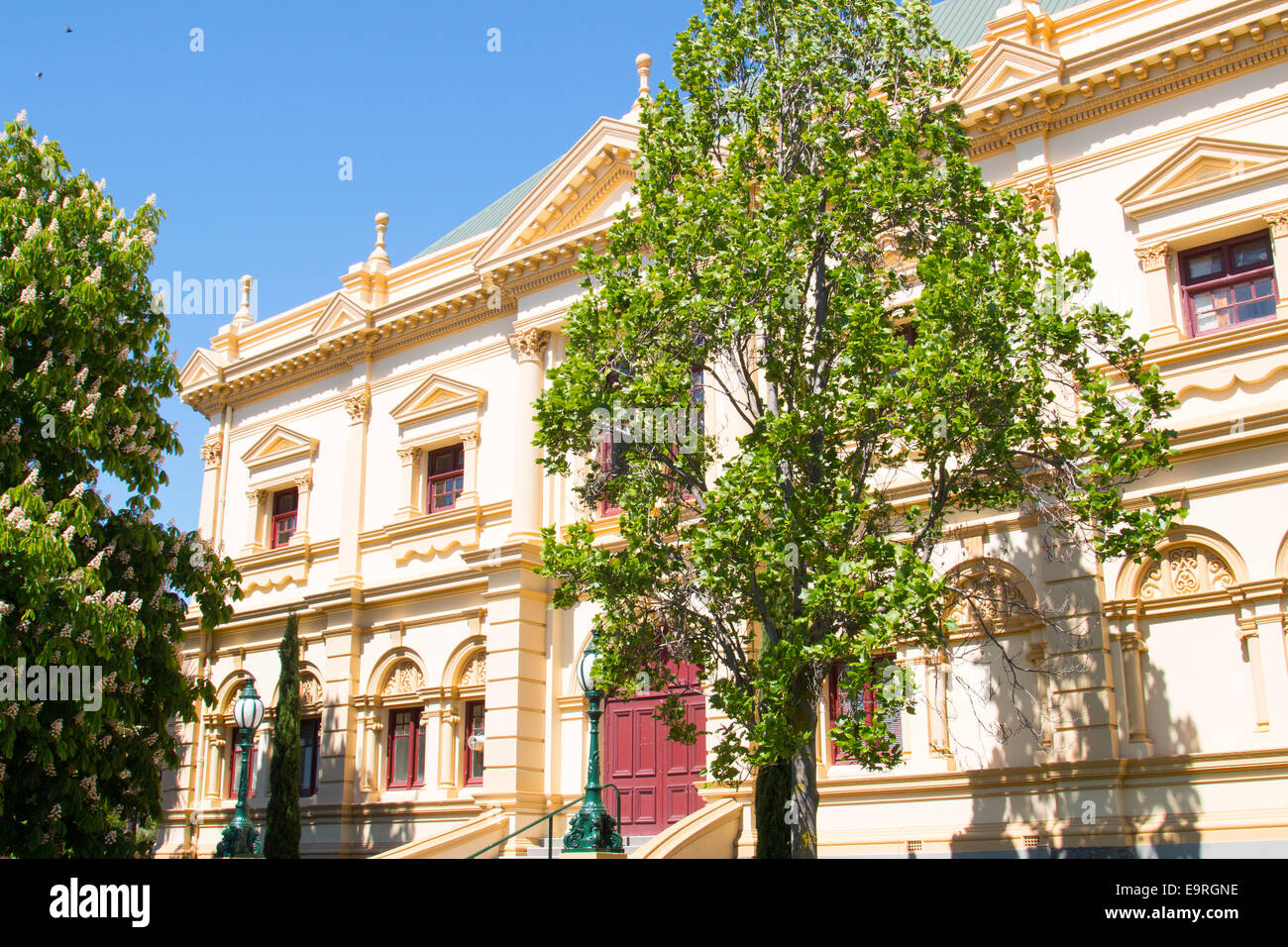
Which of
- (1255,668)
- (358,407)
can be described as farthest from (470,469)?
(1255,668)

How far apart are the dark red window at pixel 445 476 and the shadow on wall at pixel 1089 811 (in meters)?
11.9

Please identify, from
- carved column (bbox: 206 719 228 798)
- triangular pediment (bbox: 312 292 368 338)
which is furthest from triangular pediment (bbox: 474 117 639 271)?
carved column (bbox: 206 719 228 798)

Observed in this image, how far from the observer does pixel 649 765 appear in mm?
19828

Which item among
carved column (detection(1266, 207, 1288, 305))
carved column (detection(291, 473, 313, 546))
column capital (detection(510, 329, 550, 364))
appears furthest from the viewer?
carved column (detection(291, 473, 313, 546))

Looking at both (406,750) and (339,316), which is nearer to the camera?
(406,750)

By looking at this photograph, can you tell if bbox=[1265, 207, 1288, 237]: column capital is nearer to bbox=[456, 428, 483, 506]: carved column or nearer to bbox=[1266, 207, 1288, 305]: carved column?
bbox=[1266, 207, 1288, 305]: carved column

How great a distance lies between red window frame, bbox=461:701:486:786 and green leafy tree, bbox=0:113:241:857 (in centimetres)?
626

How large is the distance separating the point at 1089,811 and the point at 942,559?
156 inches

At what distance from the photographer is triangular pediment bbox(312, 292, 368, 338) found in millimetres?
25453

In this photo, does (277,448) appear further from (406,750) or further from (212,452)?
(406,750)
